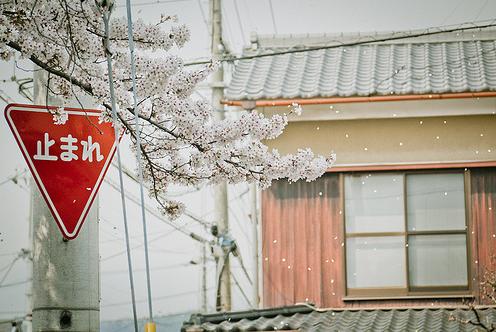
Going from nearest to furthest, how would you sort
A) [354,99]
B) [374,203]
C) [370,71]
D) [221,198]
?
[354,99] → [374,203] → [370,71] → [221,198]

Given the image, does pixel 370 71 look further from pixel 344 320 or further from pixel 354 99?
pixel 344 320

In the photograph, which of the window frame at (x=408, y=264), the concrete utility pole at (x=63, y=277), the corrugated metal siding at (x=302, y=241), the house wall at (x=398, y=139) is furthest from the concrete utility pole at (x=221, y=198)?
the concrete utility pole at (x=63, y=277)

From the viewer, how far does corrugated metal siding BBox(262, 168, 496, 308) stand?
1549 cm

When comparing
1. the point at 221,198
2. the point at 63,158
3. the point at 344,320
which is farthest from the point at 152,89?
the point at 221,198

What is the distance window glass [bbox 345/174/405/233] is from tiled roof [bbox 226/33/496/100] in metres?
1.37

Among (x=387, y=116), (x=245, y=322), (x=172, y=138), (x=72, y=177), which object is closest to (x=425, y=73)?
(x=387, y=116)

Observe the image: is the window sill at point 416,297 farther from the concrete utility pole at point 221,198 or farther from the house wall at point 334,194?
the concrete utility pole at point 221,198

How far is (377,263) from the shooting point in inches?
611

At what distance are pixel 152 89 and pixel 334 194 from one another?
737 cm

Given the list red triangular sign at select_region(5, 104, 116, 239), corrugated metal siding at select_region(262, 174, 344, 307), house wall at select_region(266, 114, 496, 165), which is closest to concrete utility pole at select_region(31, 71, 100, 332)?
red triangular sign at select_region(5, 104, 116, 239)

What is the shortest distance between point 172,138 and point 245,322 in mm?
5092

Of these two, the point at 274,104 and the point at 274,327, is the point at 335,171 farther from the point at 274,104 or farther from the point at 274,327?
the point at 274,327

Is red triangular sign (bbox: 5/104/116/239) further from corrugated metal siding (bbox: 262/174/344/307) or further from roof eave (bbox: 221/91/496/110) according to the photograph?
corrugated metal siding (bbox: 262/174/344/307)

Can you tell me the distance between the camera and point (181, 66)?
350 inches
